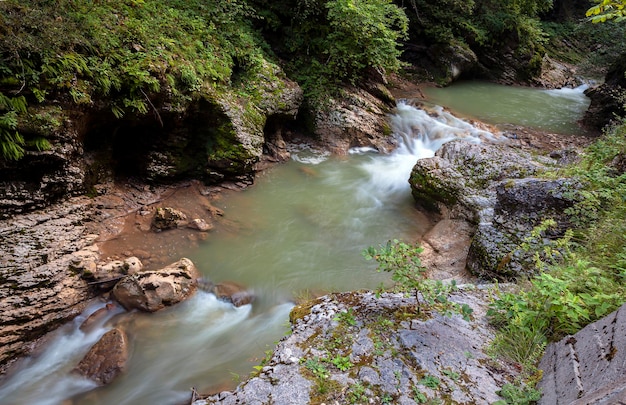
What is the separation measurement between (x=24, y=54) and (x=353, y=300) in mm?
5361

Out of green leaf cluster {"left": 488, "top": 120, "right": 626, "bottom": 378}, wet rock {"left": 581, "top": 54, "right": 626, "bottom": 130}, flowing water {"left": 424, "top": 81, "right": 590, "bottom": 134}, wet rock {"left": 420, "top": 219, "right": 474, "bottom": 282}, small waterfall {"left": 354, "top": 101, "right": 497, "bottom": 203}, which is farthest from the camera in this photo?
flowing water {"left": 424, "top": 81, "right": 590, "bottom": 134}

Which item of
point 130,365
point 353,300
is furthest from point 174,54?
point 353,300

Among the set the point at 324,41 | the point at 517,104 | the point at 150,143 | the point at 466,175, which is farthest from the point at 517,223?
the point at 517,104

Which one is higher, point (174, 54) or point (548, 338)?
point (174, 54)

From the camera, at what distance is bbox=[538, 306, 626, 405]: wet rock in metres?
1.77

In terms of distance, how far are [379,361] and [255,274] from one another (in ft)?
12.3

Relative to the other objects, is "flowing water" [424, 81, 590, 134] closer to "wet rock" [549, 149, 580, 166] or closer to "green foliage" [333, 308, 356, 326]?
"wet rock" [549, 149, 580, 166]

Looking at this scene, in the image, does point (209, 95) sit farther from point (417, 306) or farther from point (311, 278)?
point (417, 306)

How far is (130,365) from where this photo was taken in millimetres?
4594

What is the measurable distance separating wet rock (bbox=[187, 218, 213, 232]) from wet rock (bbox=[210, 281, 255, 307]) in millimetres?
1334

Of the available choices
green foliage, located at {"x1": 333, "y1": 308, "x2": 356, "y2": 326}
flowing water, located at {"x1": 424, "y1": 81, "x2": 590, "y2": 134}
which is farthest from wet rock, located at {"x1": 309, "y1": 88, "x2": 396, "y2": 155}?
green foliage, located at {"x1": 333, "y1": 308, "x2": 356, "y2": 326}

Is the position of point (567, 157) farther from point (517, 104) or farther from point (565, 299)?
point (517, 104)

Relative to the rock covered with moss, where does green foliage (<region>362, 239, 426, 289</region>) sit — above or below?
above

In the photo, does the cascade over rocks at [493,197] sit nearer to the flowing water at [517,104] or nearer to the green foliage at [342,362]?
the green foliage at [342,362]
